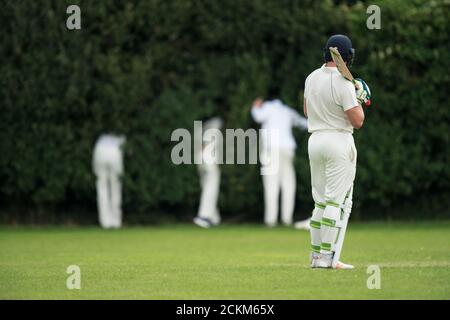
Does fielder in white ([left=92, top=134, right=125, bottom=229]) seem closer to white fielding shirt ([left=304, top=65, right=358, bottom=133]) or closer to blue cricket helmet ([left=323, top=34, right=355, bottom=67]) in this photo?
white fielding shirt ([left=304, top=65, right=358, bottom=133])

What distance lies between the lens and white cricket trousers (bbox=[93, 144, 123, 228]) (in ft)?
69.5

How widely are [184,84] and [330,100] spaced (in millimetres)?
9812

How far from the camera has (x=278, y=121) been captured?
21.0 meters

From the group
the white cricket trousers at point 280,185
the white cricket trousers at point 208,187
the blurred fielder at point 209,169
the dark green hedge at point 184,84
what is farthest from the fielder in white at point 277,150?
the white cricket trousers at point 208,187

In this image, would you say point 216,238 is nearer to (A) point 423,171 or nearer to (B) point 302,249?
(B) point 302,249

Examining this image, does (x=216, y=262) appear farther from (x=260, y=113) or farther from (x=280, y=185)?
(x=280, y=185)

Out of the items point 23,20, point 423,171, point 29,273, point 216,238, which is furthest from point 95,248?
point 423,171

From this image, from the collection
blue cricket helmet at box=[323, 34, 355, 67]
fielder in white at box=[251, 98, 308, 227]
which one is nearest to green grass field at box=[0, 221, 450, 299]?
fielder in white at box=[251, 98, 308, 227]

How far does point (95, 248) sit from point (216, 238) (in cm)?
284

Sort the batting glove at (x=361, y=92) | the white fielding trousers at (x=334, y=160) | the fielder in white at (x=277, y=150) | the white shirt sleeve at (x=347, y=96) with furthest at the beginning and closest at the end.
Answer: the fielder in white at (x=277, y=150), the batting glove at (x=361, y=92), the white fielding trousers at (x=334, y=160), the white shirt sleeve at (x=347, y=96)

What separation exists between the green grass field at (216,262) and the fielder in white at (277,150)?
60 cm

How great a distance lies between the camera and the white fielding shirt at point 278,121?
69.1 ft

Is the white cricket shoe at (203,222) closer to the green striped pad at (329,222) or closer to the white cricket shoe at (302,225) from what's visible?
the white cricket shoe at (302,225)

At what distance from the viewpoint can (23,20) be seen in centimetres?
2089
